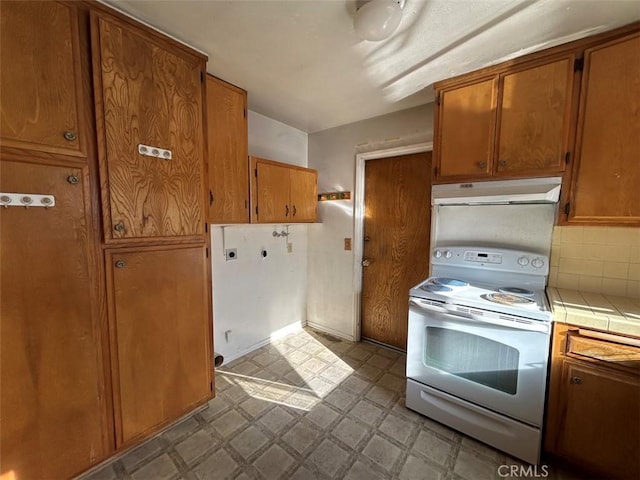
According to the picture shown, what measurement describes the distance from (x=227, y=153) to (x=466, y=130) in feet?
5.63

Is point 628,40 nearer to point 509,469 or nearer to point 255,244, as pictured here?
point 509,469

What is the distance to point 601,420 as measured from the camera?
1.33 meters

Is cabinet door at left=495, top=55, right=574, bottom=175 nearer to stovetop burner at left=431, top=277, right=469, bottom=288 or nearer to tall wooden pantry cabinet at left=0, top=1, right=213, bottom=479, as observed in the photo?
stovetop burner at left=431, top=277, right=469, bottom=288

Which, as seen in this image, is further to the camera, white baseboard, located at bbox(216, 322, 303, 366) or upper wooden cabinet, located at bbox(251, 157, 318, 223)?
white baseboard, located at bbox(216, 322, 303, 366)

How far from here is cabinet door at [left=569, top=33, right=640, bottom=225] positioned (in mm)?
1363

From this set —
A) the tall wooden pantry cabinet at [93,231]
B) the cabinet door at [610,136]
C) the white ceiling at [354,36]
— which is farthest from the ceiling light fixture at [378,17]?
the cabinet door at [610,136]

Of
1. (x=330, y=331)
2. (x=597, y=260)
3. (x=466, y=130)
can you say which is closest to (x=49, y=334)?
(x=330, y=331)

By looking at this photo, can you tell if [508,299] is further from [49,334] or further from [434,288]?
[49,334]

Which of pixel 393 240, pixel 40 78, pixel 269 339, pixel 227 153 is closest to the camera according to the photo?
pixel 40 78

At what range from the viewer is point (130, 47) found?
1.34m

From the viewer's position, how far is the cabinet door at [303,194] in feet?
8.41

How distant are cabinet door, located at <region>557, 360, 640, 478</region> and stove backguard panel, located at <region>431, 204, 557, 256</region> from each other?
825mm

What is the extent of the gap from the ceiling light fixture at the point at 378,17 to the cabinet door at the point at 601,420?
1926 mm

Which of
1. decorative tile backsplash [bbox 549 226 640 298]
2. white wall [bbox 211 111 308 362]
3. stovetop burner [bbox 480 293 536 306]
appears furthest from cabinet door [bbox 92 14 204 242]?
decorative tile backsplash [bbox 549 226 640 298]
